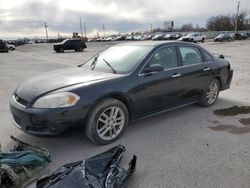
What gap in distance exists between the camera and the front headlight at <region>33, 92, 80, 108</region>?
3521 mm

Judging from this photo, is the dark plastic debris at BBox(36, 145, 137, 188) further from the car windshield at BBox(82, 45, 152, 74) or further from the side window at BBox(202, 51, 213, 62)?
the side window at BBox(202, 51, 213, 62)

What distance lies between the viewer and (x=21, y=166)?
297cm

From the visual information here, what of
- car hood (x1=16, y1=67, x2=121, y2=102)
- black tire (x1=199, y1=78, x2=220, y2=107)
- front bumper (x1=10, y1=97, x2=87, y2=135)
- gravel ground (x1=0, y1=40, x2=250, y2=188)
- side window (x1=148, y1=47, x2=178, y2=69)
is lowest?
gravel ground (x1=0, y1=40, x2=250, y2=188)

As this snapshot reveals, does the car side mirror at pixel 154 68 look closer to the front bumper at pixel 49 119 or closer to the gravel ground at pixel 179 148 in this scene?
the gravel ground at pixel 179 148

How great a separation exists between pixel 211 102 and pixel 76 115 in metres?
3.47

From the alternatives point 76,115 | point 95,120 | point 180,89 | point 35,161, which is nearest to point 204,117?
point 180,89

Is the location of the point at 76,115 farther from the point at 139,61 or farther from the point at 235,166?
the point at 235,166

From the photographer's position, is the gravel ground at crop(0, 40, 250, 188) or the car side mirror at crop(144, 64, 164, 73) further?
the car side mirror at crop(144, 64, 164, 73)

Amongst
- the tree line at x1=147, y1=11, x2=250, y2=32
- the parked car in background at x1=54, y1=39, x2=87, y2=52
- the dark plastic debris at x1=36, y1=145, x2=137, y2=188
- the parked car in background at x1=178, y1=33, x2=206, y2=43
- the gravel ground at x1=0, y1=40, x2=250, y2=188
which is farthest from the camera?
the tree line at x1=147, y1=11, x2=250, y2=32

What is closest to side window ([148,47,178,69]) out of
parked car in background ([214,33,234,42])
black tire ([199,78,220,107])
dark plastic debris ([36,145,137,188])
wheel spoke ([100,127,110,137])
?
black tire ([199,78,220,107])

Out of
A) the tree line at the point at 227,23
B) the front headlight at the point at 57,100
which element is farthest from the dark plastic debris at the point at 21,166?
the tree line at the point at 227,23

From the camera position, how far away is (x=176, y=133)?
4348 millimetres

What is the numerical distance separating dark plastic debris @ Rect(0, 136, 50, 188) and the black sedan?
15.5 inches

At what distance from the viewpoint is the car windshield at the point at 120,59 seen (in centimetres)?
439
